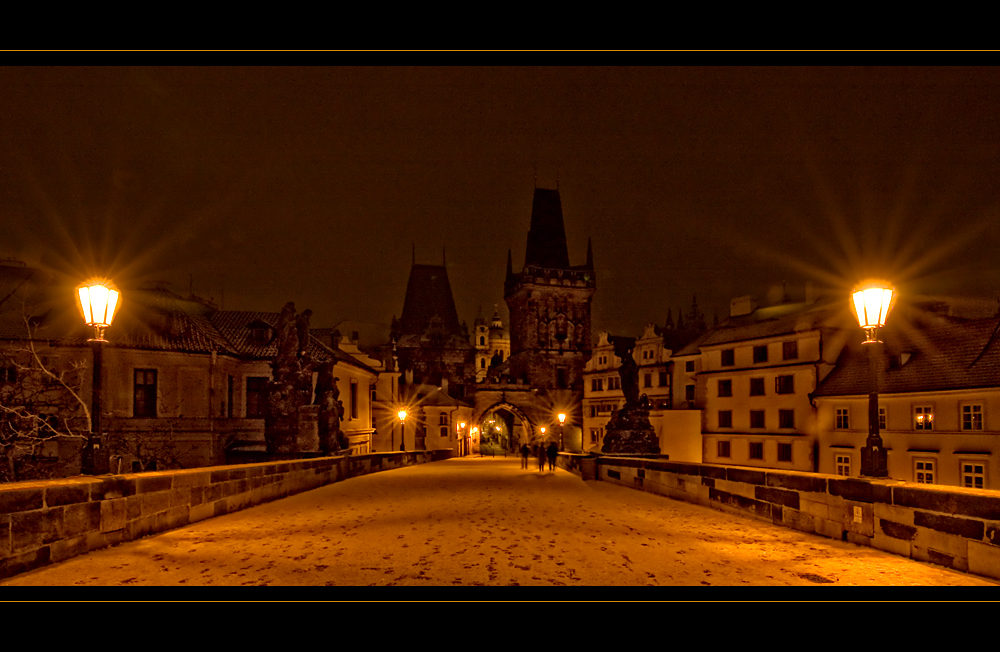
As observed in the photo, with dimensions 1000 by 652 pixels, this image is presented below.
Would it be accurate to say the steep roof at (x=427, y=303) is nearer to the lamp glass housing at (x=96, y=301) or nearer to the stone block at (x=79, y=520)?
the lamp glass housing at (x=96, y=301)

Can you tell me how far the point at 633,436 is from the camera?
79.2 ft

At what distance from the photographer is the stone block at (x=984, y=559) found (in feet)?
22.1

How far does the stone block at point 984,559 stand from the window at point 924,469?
87.9 ft

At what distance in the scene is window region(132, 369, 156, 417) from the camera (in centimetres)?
3192

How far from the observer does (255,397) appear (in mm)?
35938

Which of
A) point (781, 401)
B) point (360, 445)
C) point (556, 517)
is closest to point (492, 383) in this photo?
point (360, 445)

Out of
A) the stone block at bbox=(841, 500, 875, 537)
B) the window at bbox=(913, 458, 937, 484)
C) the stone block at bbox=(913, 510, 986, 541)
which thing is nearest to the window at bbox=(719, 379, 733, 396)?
the window at bbox=(913, 458, 937, 484)

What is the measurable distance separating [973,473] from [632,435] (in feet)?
51.1

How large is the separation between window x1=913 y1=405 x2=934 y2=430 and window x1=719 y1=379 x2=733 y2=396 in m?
14.8

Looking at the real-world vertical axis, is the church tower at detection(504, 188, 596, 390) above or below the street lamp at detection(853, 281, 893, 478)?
above

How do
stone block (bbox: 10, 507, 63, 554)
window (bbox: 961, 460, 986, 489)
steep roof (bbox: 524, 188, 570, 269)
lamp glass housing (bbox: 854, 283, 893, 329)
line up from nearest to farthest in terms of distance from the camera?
A: stone block (bbox: 10, 507, 63, 554)
lamp glass housing (bbox: 854, 283, 893, 329)
window (bbox: 961, 460, 986, 489)
steep roof (bbox: 524, 188, 570, 269)

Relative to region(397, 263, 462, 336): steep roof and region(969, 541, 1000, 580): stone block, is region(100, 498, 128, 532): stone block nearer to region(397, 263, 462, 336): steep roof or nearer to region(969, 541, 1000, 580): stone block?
region(969, 541, 1000, 580): stone block
